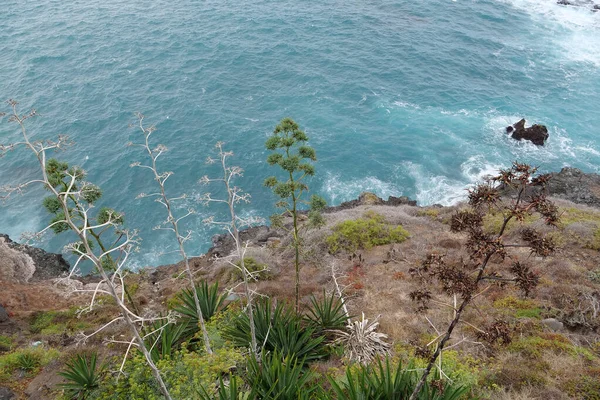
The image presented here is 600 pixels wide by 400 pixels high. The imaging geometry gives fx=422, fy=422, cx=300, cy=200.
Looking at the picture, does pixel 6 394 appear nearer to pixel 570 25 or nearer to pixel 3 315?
pixel 3 315

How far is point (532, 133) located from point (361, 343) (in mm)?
34440

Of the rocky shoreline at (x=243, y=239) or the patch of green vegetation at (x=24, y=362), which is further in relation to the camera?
the rocky shoreline at (x=243, y=239)

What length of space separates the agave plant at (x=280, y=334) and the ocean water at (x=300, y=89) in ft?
62.4

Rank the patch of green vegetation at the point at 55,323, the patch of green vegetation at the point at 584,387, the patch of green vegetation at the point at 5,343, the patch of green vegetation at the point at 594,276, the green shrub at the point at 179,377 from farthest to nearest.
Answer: the patch of green vegetation at the point at 55,323 < the patch of green vegetation at the point at 594,276 < the patch of green vegetation at the point at 5,343 < the patch of green vegetation at the point at 584,387 < the green shrub at the point at 179,377

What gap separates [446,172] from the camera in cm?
3675

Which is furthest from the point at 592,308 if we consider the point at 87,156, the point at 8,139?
the point at 8,139

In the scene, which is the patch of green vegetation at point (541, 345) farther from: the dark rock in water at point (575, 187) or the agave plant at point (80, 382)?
the dark rock in water at point (575, 187)

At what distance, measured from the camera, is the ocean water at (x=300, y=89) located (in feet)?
119

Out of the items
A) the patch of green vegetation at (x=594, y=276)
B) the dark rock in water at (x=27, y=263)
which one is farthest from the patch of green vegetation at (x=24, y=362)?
the patch of green vegetation at (x=594, y=276)

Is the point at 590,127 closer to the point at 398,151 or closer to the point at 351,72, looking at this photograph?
the point at 398,151

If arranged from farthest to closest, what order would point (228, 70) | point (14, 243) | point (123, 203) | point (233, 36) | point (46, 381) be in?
1. point (233, 36)
2. point (228, 70)
3. point (123, 203)
4. point (14, 243)
5. point (46, 381)

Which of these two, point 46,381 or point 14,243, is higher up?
point 46,381

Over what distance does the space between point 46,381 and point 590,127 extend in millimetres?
47563

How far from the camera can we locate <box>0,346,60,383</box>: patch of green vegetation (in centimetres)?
1452
